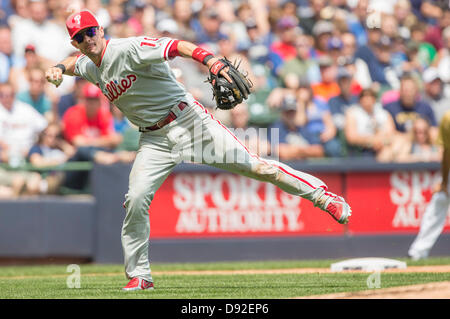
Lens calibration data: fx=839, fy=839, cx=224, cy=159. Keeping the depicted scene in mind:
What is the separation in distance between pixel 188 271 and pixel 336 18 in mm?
7848

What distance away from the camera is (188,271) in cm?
1023

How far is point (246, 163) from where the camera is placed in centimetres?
745

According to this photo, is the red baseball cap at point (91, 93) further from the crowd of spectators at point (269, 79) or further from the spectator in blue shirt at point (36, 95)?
the spectator in blue shirt at point (36, 95)

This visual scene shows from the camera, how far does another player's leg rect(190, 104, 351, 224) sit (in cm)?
745

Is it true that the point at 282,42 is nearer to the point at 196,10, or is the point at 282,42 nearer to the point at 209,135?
the point at 196,10

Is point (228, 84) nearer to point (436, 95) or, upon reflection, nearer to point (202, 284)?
point (202, 284)

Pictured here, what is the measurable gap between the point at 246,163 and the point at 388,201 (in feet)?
17.5

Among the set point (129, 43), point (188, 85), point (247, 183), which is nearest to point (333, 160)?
point (247, 183)

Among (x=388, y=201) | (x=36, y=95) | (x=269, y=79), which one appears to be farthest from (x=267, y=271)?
(x=269, y=79)

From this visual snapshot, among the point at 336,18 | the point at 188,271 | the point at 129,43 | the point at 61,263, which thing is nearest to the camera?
the point at 129,43

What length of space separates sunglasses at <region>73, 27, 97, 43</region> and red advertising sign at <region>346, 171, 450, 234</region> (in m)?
5.94

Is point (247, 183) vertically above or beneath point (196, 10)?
beneath

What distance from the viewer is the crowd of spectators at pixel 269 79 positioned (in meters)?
12.2

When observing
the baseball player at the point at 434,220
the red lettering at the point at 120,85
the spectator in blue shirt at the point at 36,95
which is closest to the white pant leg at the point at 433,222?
the baseball player at the point at 434,220
